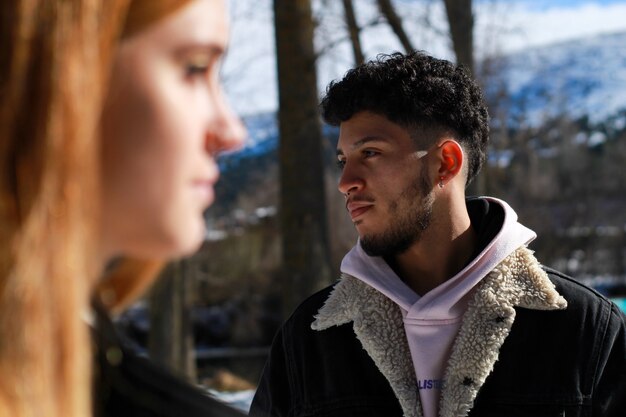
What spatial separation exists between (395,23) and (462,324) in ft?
15.7

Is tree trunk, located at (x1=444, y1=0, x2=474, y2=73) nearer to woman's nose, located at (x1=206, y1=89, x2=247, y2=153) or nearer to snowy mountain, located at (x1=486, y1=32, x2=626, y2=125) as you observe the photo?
woman's nose, located at (x1=206, y1=89, x2=247, y2=153)

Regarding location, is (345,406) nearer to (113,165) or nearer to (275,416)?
(275,416)

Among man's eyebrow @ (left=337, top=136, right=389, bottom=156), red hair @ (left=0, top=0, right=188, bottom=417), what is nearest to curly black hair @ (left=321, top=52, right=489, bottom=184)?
man's eyebrow @ (left=337, top=136, right=389, bottom=156)

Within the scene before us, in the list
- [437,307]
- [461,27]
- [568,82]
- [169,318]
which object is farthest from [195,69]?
[568,82]

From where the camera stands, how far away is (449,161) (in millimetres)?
3186

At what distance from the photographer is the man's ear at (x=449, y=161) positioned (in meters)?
3.17

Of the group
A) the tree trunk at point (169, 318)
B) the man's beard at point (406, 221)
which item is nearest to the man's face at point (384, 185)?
the man's beard at point (406, 221)

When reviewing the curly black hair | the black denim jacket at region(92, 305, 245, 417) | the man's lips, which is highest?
the curly black hair

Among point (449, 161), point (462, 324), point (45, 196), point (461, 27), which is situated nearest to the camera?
point (45, 196)

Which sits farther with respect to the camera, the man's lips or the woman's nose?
the man's lips

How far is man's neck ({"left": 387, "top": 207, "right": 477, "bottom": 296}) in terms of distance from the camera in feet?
10.1

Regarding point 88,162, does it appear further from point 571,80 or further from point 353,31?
point 571,80

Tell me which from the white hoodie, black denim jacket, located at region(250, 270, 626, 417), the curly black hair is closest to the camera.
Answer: black denim jacket, located at region(250, 270, 626, 417)

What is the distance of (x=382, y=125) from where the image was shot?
3154mm
